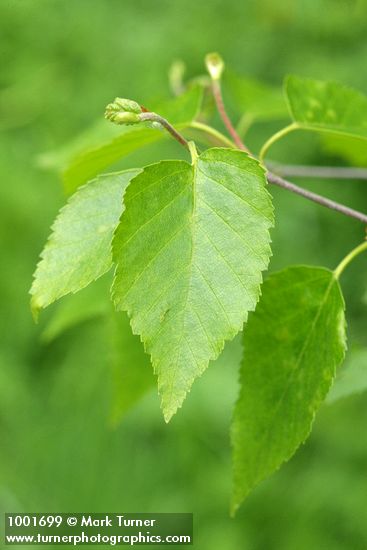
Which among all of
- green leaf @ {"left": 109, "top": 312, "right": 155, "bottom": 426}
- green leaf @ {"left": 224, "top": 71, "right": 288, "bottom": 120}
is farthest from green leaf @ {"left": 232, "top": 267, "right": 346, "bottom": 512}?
green leaf @ {"left": 224, "top": 71, "right": 288, "bottom": 120}

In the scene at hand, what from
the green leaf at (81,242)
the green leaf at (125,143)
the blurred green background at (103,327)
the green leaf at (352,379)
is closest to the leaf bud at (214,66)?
the green leaf at (125,143)

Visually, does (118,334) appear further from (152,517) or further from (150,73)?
(150,73)

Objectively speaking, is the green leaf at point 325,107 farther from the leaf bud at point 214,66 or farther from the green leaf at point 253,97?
the green leaf at point 253,97

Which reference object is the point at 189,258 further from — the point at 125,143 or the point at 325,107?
the point at 325,107

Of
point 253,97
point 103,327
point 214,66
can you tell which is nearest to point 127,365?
point 214,66

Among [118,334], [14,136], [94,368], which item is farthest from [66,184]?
[14,136]

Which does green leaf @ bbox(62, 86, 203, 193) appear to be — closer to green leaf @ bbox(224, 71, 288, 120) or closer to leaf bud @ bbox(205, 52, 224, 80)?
leaf bud @ bbox(205, 52, 224, 80)
